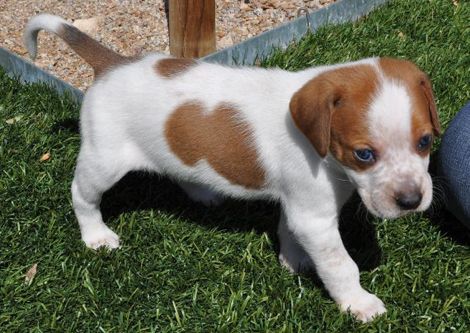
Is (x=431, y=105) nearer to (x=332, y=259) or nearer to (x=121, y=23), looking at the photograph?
(x=332, y=259)

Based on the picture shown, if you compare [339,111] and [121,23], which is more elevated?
[339,111]

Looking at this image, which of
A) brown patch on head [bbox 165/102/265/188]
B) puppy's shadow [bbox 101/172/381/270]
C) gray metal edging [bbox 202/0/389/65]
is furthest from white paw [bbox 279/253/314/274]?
gray metal edging [bbox 202/0/389/65]

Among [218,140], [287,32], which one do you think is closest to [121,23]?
[287,32]

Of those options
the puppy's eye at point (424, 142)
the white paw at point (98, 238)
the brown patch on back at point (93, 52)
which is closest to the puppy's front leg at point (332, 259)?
the puppy's eye at point (424, 142)

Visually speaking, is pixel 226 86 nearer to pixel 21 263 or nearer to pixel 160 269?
pixel 160 269

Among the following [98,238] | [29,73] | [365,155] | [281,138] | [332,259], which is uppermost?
[365,155]

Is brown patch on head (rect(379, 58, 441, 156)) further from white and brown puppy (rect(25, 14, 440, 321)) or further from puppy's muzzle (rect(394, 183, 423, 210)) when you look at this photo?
puppy's muzzle (rect(394, 183, 423, 210))

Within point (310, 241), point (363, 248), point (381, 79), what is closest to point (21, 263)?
point (310, 241)

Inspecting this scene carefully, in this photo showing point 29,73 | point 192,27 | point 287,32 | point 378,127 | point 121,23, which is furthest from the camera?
point 121,23
